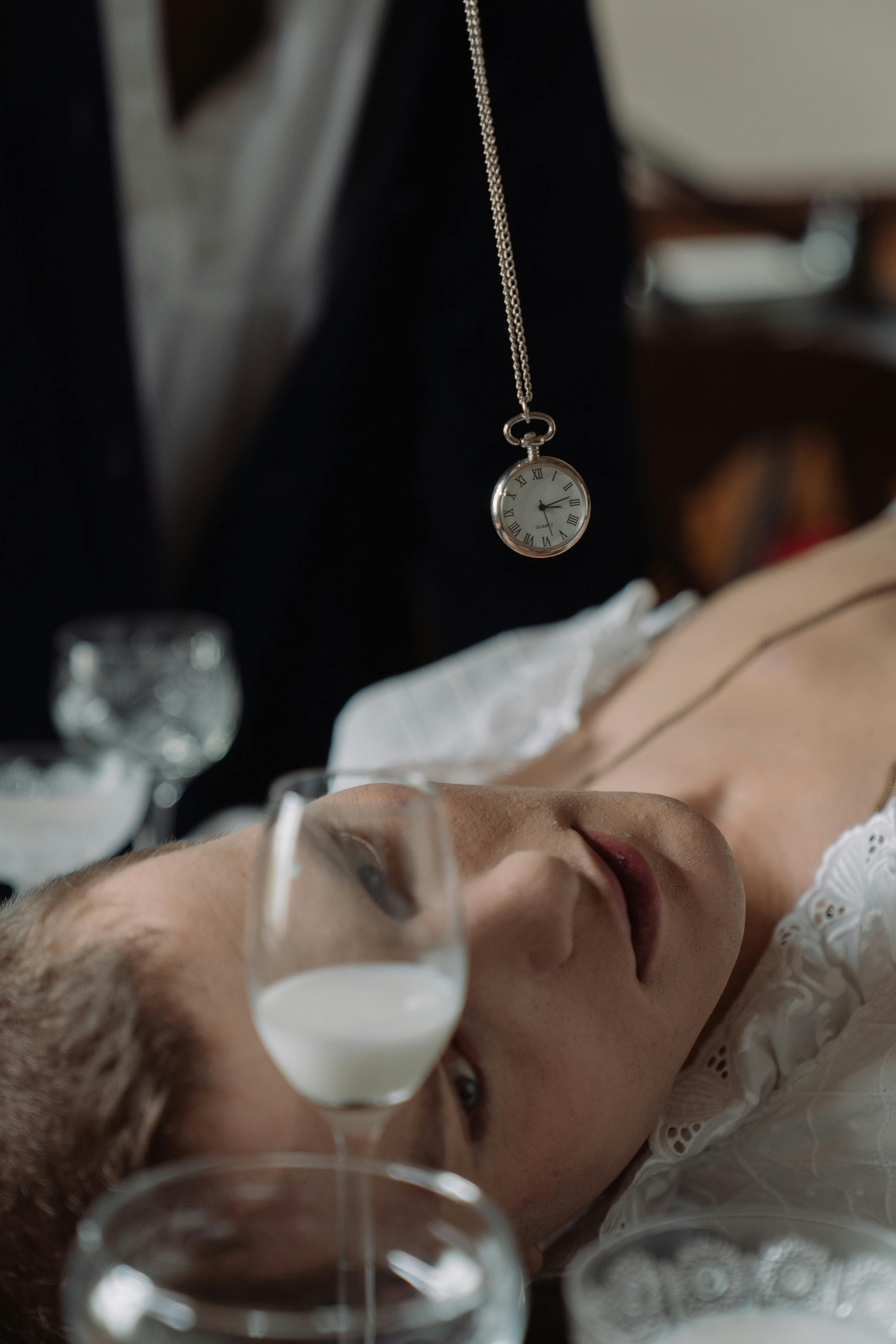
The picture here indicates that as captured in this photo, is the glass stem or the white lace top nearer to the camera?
the glass stem

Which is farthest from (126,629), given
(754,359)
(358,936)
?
(754,359)

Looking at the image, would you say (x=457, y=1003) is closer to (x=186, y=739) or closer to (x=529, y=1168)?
(x=529, y=1168)

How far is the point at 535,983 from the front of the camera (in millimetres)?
832

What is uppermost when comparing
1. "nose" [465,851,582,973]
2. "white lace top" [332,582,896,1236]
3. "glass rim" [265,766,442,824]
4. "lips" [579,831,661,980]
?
"glass rim" [265,766,442,824]

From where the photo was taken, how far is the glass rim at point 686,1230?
2.12 feet

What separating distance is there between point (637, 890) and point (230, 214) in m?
1.91

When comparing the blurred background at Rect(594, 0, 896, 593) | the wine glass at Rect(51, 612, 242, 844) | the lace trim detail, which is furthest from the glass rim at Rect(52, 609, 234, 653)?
the blurred background at Rect(594, 0, 896, 593)

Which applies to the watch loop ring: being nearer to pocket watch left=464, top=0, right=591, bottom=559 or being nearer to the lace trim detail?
pocket watch left=464, top=0, right=591, bottom=559

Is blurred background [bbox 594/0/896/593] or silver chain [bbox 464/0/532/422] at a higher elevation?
silver chain [bbox 464/0/532/422]

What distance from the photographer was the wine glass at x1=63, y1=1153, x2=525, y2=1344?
55 centimetres

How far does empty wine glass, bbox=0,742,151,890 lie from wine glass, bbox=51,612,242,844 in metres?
0.03

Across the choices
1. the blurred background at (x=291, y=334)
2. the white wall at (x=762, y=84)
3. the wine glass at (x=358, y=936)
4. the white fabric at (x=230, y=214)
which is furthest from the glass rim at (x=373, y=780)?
the white wall at (x=762, y=84)

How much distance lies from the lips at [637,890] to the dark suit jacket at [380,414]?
62.4 inches

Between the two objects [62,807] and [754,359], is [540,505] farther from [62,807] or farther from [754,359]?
[754,359]
